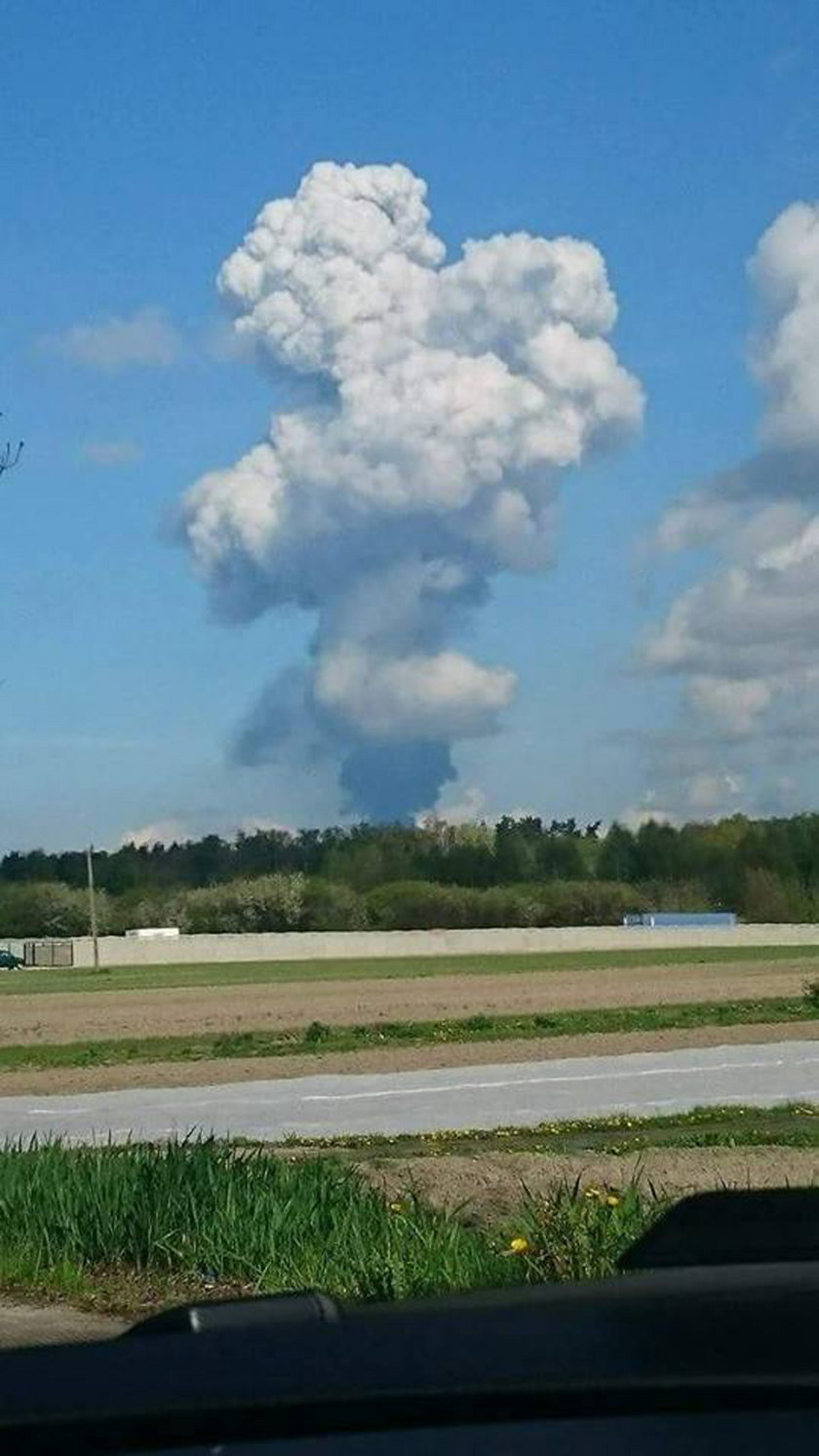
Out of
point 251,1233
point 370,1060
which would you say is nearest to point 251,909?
point 370,1060

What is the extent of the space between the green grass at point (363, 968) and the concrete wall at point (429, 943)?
496 centimetres

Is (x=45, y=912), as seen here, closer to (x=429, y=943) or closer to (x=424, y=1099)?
(x=429, y=943)

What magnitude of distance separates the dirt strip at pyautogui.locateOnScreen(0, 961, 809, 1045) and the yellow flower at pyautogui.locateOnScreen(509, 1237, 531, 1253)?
33.2 meters

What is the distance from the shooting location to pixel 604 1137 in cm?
1894

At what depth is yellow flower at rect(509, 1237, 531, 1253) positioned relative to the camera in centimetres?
956

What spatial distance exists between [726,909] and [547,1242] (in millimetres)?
172910

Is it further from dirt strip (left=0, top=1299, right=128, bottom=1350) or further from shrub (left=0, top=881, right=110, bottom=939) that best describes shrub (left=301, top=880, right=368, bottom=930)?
dirt strip (left=0, top=1299, right=128, bottom=1350)

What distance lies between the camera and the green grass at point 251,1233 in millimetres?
9789

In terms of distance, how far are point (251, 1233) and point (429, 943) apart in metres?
115

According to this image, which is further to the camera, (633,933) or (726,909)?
(726,909)

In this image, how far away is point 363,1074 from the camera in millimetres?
28547

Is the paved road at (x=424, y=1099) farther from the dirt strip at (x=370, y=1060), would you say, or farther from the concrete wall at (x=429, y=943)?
the concrete wall at (x=429, y=943)

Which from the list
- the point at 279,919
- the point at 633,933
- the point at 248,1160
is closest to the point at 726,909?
the point at 279,919

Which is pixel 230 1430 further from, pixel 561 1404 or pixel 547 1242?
pixel 547 1242
